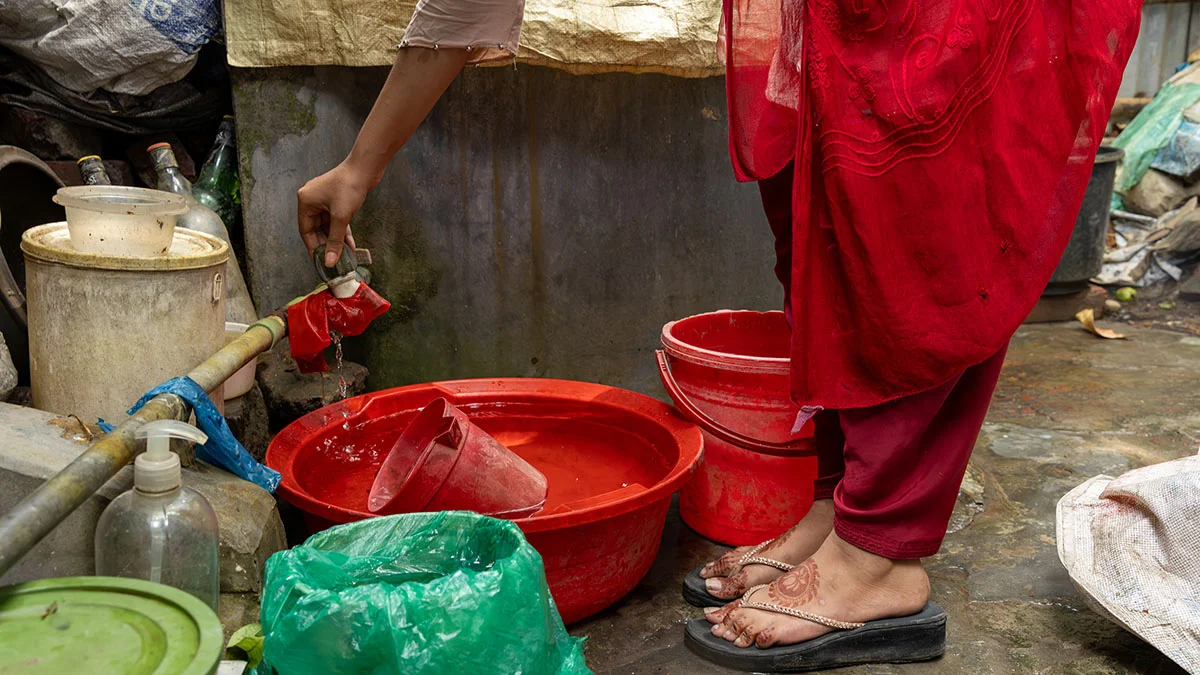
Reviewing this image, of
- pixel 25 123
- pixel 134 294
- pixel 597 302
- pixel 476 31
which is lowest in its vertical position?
pixel 597 302

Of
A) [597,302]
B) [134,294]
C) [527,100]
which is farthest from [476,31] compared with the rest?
[597,302]

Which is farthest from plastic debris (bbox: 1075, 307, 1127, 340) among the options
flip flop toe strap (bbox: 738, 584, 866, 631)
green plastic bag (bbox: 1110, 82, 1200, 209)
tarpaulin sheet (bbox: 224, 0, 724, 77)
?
flip flop toe strap (bbox: 738, 584, 866, 631)

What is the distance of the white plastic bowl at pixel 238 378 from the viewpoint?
2.54 meters

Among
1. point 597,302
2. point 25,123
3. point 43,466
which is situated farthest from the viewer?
point 597,302

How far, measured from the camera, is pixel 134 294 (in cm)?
197

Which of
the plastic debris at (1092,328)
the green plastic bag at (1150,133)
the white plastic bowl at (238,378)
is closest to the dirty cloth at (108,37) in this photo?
the white plastic bowl at (238,378)

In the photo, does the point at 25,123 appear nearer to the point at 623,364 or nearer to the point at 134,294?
the point at 134,294

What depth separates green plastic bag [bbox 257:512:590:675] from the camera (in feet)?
4.17

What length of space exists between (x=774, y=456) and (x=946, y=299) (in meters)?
0.79

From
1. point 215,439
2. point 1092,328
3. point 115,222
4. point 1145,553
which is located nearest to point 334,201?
point 115,222

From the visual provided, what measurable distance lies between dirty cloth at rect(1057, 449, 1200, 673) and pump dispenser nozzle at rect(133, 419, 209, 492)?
182cm

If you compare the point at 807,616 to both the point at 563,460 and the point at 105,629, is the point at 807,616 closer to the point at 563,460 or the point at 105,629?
the point at 563,460

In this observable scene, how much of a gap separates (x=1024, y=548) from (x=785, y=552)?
79cm

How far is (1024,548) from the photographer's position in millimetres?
2572
